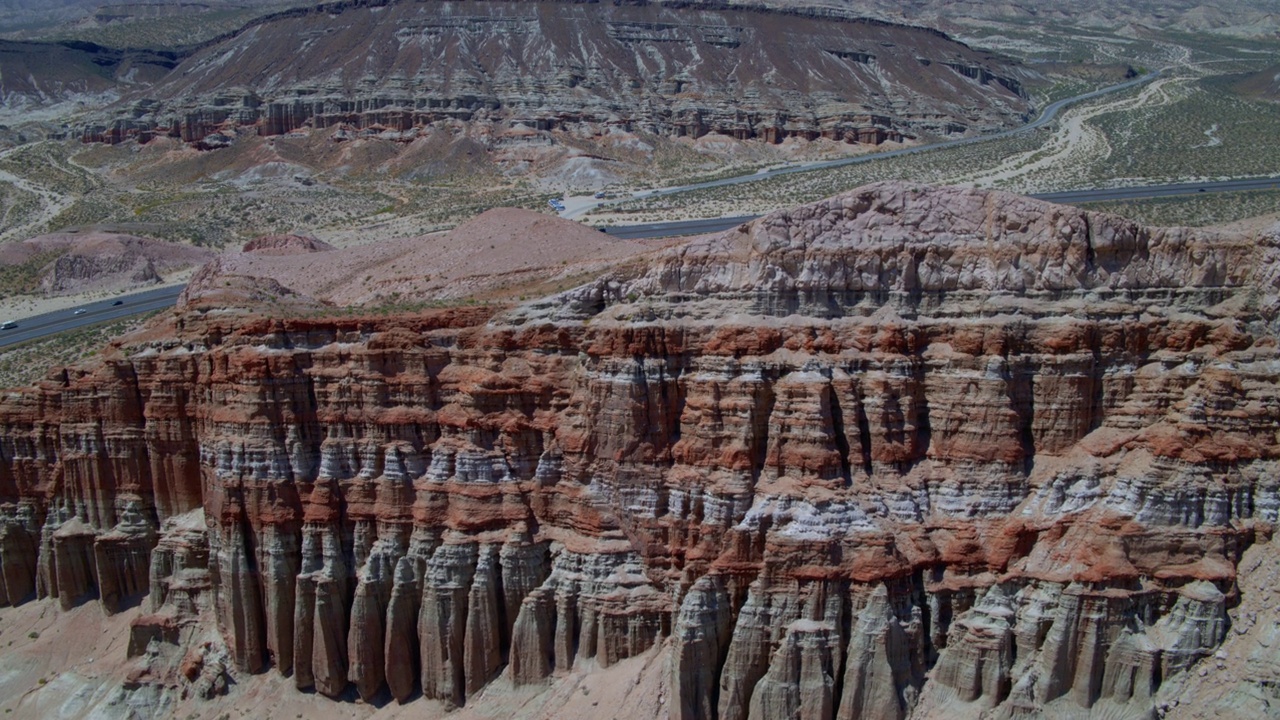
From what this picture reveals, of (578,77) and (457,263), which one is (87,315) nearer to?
(457,263)

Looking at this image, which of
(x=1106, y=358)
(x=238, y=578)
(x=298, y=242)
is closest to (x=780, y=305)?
(x=1106, y=358)

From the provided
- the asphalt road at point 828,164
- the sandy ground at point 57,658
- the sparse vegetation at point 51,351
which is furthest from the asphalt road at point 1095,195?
the sandy ground at point 57,658

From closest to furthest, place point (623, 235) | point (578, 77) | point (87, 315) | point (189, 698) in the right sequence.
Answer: point (189, 698) < point (87, 315) < point (623, 235) < point (578, 77)

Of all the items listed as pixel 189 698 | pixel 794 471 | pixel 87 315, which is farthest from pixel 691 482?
pixel 87 315

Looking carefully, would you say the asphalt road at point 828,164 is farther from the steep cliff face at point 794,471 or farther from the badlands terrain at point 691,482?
the steep cliff face at point 794,471

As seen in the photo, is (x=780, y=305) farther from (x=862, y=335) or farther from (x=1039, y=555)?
(x=1039, y=555)

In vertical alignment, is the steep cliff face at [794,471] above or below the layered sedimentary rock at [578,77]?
below

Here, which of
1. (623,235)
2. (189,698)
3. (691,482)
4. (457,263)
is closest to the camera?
(691,482)
